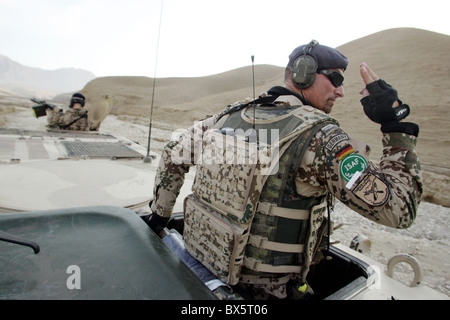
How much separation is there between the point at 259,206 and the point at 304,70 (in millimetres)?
778

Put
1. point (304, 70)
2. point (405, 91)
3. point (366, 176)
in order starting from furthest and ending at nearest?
point (405, 91) < point (304, 70) < point (366, 176)

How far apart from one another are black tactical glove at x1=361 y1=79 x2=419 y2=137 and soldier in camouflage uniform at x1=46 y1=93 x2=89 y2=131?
7.35 meters

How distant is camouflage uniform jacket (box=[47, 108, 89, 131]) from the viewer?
23.4 feet

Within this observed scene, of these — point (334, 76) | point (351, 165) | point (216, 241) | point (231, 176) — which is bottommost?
point (216, 241)

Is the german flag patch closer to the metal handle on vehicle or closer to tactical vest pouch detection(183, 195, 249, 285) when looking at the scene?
tactical vest pouch detection(183, 195, 249, 285)

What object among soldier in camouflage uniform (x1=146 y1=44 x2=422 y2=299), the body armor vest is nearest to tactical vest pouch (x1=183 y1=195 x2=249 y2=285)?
the body armor vest

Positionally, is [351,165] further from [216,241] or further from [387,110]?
[216,241]

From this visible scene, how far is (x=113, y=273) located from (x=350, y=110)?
17.1m

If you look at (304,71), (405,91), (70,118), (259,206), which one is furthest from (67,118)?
(405,91)

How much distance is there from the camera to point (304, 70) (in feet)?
4.88

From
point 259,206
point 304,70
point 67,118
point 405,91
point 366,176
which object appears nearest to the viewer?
point 366,176

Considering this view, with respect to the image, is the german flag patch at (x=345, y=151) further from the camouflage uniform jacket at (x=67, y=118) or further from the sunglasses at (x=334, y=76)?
the camouflage uniform jacket at (x=67, y=118)

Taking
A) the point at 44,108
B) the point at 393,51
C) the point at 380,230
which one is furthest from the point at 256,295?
the point at 393,51
